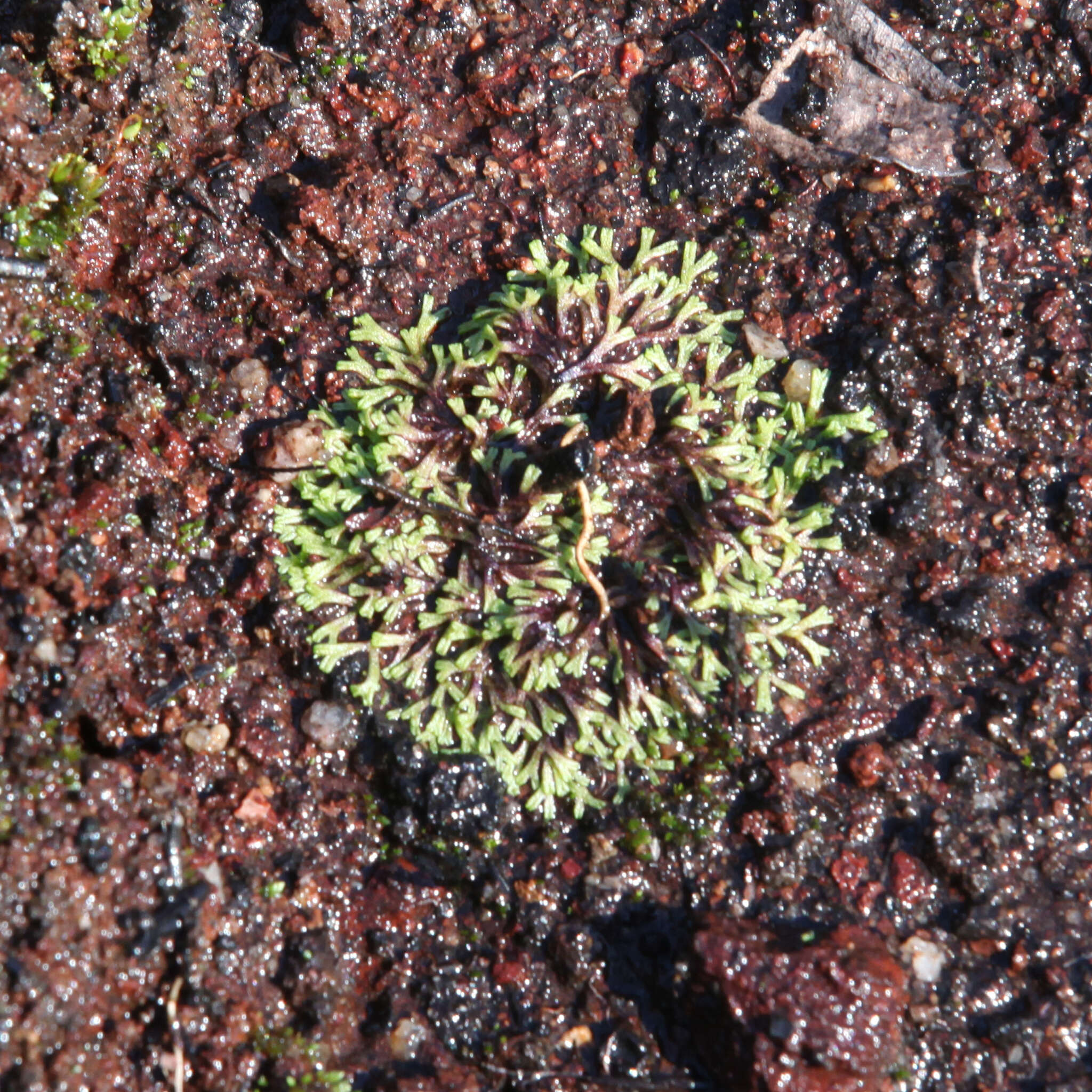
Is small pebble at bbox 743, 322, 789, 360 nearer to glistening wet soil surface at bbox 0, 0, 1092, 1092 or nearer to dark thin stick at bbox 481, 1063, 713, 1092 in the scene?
glistening wet soil surface at bbox 0, 0, 1092, 1092

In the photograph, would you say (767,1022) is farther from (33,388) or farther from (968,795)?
(33,388)

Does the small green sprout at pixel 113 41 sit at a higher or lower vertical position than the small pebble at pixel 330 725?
higher

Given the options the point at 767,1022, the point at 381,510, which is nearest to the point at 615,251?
the point at 381,510

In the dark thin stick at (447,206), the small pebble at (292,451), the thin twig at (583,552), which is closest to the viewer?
the thin twig at (583,552)

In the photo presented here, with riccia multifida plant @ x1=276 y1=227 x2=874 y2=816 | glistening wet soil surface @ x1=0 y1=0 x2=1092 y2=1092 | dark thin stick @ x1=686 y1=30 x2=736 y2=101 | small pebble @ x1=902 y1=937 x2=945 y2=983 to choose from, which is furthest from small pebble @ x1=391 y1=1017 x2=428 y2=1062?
dark thin stick @ x1=686 y1=30 x2=736 y2=101

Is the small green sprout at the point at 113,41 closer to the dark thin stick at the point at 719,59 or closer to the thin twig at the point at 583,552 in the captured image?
the dark thin stick at the point at 719,59

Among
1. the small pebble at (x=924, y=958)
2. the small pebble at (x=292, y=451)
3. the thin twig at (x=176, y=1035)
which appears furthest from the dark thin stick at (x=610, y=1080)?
the small pebble at (x=292, y=451)
